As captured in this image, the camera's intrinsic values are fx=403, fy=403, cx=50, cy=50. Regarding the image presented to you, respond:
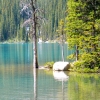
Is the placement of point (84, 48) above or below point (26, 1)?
below

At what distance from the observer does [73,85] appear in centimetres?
3067

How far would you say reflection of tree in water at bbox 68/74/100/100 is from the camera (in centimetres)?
2521

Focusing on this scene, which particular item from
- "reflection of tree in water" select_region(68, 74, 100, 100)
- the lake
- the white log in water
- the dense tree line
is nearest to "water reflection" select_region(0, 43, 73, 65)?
the white log in water

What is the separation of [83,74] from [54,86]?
31.7 feet

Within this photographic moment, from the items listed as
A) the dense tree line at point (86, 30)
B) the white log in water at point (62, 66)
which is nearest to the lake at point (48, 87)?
the dense tree line at point (86, 30)

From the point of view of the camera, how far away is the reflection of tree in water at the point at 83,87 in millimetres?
25212

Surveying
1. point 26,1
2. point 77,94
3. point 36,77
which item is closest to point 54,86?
point 77,94

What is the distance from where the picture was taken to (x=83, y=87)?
29.5 m

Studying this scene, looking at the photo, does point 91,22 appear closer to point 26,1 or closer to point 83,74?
point 83,74

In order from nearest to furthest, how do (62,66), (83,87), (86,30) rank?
(83,87) → (86,30) → (62,66)

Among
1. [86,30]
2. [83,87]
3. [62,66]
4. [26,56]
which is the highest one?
[86,30]

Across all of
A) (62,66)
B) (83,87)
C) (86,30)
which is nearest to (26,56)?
(62,66)

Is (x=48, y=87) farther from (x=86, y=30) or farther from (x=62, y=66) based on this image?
(x=86, y=30)

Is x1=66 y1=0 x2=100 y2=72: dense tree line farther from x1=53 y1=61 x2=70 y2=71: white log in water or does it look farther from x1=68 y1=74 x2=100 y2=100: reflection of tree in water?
x1=68 y1=74 x2=100 y2=100: reflection of tree in water
